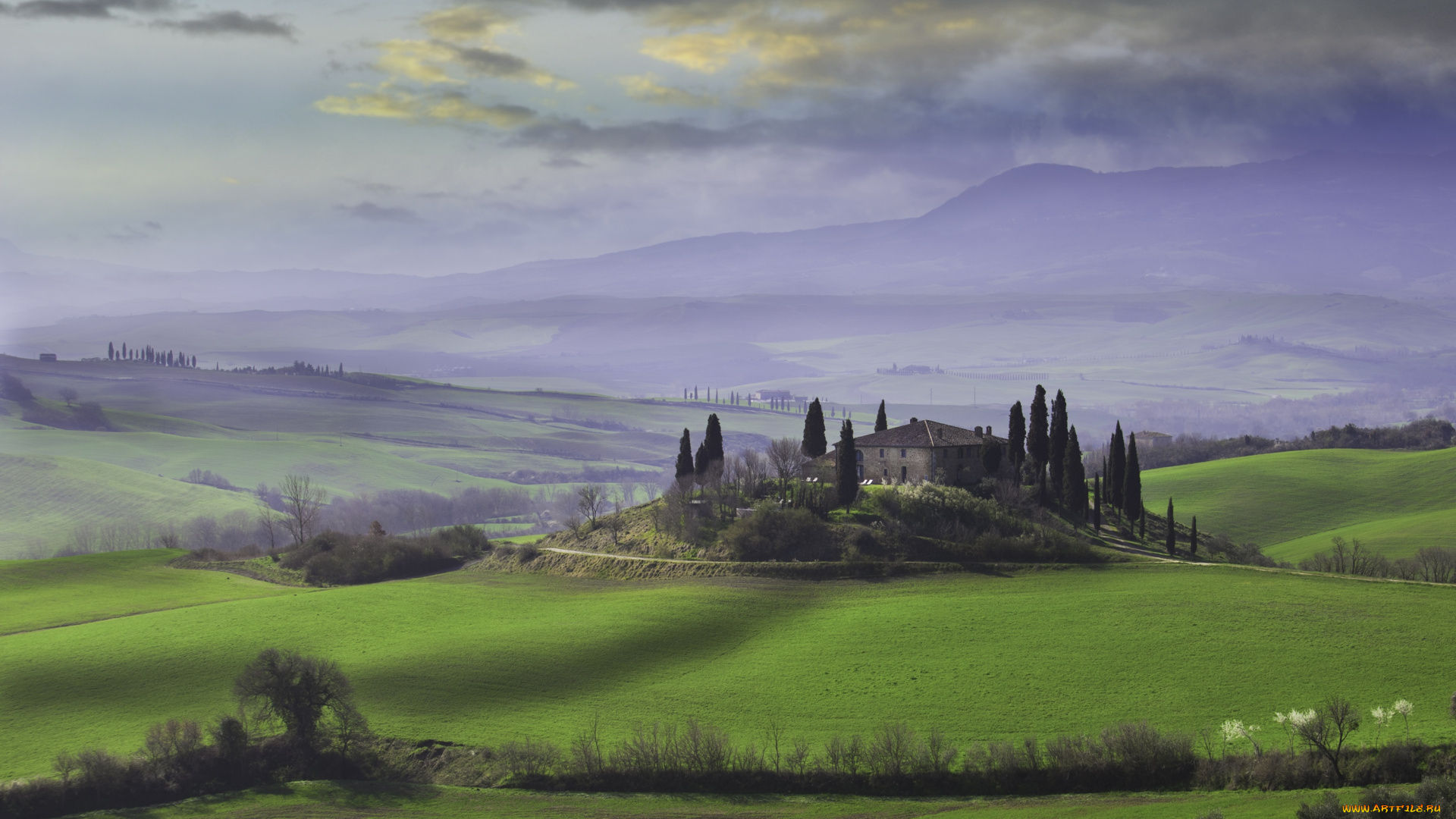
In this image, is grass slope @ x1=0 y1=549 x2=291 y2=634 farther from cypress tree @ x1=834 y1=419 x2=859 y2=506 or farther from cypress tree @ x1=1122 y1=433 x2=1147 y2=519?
cypress tree @ x1=1122 y1=433 x2=1147 y2=519

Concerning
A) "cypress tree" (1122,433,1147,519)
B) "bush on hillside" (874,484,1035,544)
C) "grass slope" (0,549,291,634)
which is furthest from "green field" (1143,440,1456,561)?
"grass slope" (0,549,291,634)

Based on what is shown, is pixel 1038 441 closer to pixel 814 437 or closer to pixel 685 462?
pixel 814 437

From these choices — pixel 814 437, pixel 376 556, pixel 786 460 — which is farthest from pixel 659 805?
pixel 376 556

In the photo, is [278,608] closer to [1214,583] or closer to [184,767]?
[184,767]

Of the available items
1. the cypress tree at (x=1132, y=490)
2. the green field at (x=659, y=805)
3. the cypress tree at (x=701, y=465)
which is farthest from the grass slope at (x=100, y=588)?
the cypress tree at (x=1132, y=490)

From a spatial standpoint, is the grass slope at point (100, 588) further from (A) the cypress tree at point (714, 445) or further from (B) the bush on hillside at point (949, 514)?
(B) the bush on hillside at point (949, 514)
